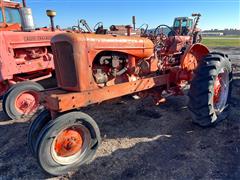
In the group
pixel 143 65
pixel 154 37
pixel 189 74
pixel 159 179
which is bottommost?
pixel 159 179

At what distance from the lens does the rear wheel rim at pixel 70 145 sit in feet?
10.1

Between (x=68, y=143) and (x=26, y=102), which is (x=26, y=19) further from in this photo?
(x=68, y=143)

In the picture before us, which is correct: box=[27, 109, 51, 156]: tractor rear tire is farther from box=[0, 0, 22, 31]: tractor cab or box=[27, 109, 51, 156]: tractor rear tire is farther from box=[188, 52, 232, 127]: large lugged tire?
box=[0, 0, 22, 31]: tractor cab

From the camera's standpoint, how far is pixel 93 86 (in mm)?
3406

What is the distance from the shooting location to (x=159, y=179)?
286 centimetres

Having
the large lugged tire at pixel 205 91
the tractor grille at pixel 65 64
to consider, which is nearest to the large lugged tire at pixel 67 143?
the tractor grille at pixel 65 64

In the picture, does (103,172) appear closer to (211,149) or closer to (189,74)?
(211,149)

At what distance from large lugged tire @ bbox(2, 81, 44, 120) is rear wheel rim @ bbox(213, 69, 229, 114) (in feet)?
11.5

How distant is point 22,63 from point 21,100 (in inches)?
39.6

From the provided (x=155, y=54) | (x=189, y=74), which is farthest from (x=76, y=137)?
(x=189, y=74)

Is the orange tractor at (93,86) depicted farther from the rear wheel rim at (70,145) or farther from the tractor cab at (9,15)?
the tractor cab at (9,15)

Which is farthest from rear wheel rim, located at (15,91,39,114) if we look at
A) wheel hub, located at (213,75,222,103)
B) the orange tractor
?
wheel hub, located at (213,75,222,103)

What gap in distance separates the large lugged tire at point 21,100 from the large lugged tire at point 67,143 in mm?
2134

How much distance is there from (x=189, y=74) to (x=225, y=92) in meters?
0.76
